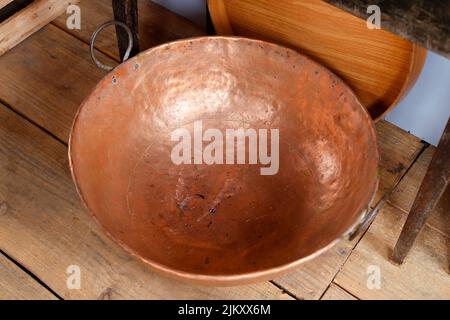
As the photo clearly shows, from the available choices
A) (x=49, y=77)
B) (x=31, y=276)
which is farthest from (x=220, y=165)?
(x=49, y=77)

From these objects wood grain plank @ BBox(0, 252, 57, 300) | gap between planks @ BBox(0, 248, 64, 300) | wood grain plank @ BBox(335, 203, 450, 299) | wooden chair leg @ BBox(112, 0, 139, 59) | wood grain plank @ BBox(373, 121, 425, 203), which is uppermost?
wooden chair leg @ BBox(112, 0, 139, 59)

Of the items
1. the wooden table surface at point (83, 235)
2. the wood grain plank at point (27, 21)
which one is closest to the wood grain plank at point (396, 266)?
the wooden table surface at point (83, 235)

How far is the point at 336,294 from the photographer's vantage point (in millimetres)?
1003

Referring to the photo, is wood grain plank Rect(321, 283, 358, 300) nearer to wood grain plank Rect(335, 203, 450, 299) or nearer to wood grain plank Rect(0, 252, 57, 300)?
wood grain plank Rect(335, 203, 450, 299)

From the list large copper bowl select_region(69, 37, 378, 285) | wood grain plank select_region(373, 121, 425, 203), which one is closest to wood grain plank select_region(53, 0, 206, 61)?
large copper bowl select_region(69, 37, 378, 285)

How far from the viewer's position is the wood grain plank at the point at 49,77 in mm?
1230

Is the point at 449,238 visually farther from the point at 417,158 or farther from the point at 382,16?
the point at 382,16

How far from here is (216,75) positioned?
1031 mm

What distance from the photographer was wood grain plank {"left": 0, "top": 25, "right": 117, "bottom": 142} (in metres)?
1.23

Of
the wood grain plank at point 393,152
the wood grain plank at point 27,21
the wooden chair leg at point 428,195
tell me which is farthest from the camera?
the wood grain plank at point 27,21

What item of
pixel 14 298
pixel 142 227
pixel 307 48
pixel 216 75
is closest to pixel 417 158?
pixel 307 48

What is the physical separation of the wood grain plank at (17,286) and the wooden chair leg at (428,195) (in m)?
0.59

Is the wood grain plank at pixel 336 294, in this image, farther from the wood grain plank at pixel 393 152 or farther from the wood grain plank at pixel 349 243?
the wood grain plank at pixel 393 152

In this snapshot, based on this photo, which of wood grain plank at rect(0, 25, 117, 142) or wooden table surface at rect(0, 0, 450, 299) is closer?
wooden table surface at rect(0, 0, 450, 299)
